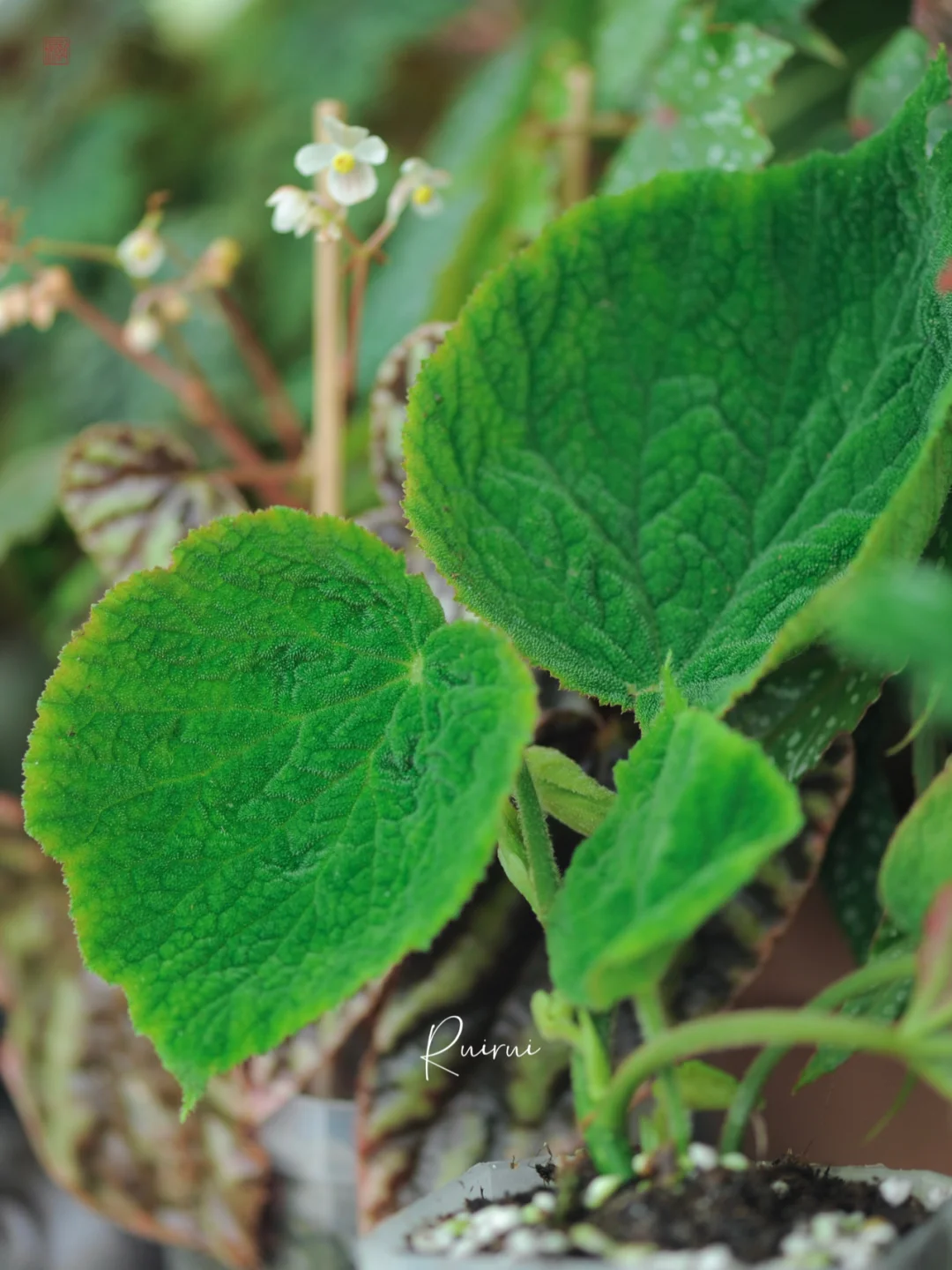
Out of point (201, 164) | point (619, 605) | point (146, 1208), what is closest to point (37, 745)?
point (619, 605)

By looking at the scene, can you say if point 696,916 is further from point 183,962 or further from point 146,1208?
point 146,1208

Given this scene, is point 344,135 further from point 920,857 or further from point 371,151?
point 920,857

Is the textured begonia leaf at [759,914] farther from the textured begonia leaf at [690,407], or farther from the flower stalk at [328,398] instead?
the flower stalk at [328,398]

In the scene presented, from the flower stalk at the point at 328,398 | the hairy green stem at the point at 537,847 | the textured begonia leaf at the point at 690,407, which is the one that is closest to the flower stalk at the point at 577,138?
the flower stalk at the point at 328,398

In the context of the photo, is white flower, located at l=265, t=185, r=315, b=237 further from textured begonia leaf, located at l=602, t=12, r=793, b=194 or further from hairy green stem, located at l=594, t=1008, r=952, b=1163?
hairy green stem, located at l=594, t=1008, r=952, b=1163

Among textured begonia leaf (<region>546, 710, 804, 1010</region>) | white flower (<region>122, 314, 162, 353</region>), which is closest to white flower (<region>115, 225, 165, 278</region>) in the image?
white flower (<region>122, 314, 162, 353</region>)
